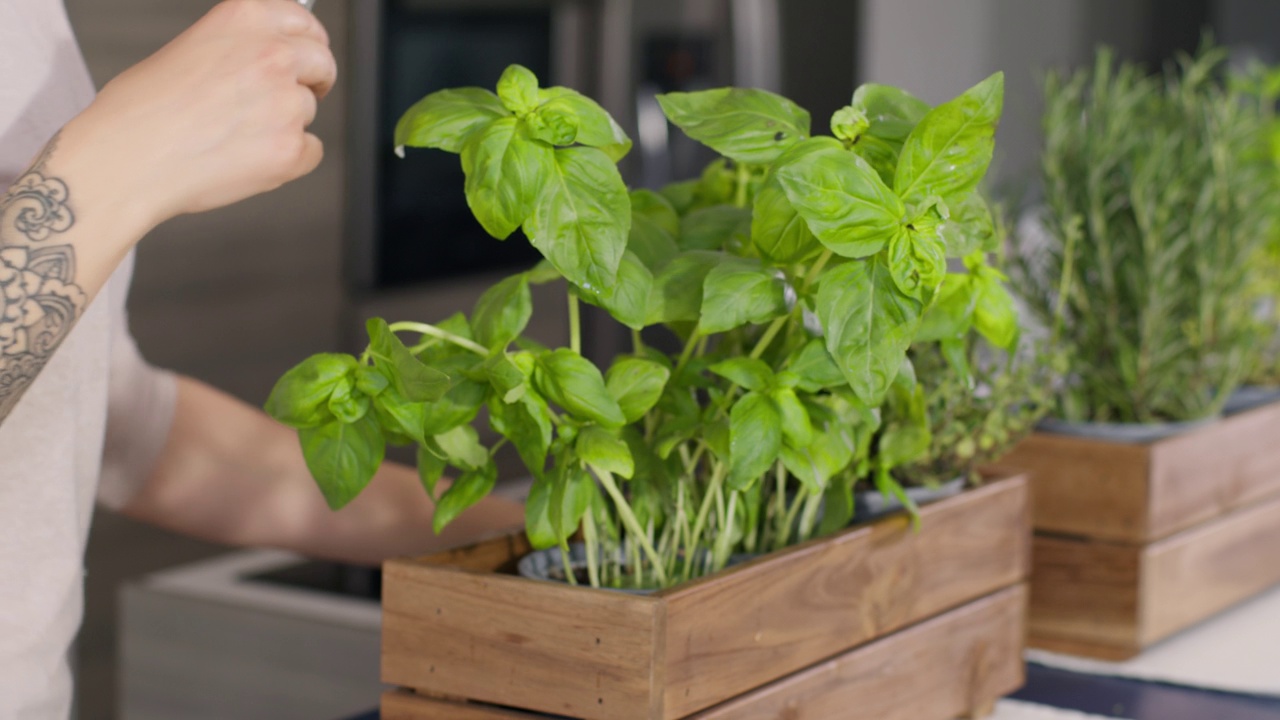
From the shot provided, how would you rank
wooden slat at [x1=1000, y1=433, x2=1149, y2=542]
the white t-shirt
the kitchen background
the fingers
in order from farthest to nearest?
the kitchen background → wooden slat at [x1=1000, y1=433, x2=1149, y2=542] → the white t-shirt → the fingers

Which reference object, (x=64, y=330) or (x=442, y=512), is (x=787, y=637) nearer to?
(x=442, y=512)

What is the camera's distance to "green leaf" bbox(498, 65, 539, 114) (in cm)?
63

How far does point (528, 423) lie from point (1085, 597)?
0.60 m

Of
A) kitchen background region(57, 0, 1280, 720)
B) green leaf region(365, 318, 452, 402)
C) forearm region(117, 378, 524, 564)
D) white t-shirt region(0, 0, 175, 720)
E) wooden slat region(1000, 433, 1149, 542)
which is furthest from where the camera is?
kitchen background region(57, 0, 1280, 720)

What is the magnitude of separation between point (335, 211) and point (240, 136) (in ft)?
7.86

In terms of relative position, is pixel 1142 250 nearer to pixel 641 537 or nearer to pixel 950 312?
pixel 950 312

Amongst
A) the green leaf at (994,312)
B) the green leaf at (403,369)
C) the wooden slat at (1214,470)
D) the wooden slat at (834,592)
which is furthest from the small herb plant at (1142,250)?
the green leaf at (403,369)

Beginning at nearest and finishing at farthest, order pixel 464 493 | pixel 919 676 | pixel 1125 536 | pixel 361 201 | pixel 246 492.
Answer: pixel 464 493
pixel 919 676
pixel 1125 536
pixel 246 492
pixel 361 201

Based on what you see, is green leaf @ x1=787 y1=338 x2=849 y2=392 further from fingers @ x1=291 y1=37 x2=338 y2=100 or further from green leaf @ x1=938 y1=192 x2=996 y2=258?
fingers @ x1=291 y1=37 x2=338 y2=100

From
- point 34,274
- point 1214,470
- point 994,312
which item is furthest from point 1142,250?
point 34,274

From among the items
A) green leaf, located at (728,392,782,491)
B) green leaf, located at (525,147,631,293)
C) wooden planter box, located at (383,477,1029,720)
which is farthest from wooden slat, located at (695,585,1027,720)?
green leaf, located at (525,147,631,293)

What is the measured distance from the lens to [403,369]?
612 mm

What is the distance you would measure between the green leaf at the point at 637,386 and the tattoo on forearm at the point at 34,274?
0.27 meters

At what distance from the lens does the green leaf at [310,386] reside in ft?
2.09
